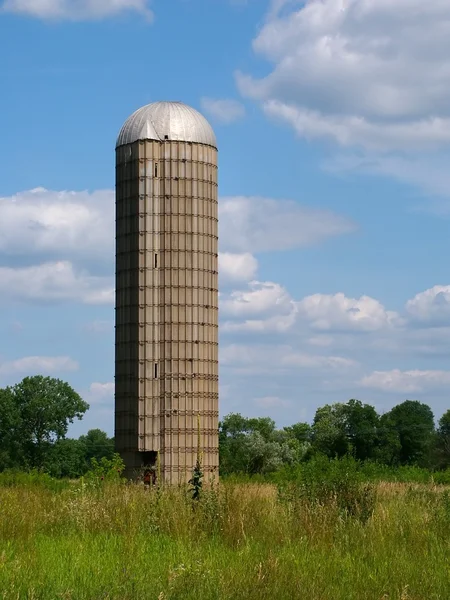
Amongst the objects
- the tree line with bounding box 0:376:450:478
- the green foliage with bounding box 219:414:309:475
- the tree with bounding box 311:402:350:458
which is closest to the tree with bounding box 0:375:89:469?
the tree line with bounding box 0:376:450:478

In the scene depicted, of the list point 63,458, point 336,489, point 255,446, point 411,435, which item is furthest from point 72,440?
point 336,489

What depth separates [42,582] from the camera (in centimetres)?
1095

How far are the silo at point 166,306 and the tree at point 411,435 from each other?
50.3m

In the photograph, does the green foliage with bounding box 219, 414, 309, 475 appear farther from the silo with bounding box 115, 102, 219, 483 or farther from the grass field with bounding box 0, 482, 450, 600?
the grass field with bounding box 0, 482, 450, 600

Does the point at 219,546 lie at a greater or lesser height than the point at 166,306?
lesser

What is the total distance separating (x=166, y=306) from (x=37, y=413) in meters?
46.3

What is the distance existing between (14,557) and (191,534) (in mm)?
3341

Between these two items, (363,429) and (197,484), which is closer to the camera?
(197,484)

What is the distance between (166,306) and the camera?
4828cm

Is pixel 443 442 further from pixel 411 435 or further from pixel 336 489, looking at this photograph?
pixel 336 489

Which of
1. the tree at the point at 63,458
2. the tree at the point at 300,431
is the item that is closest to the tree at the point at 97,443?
the tree at the point at 300,431

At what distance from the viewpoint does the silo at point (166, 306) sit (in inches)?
1889

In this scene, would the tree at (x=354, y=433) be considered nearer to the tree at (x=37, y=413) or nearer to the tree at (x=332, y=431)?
the tree at (x=332, y=431)

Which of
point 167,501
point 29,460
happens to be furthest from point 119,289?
point 29,460
